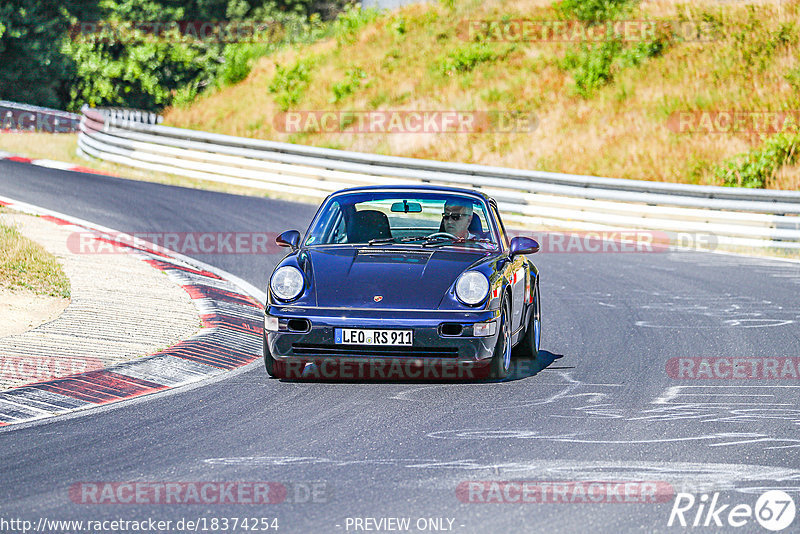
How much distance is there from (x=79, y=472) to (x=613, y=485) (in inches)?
103

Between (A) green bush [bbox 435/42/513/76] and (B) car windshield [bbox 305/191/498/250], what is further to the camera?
(A) green bush [bbox 435/42/513/76]

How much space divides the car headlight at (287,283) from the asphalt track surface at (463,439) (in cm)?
66

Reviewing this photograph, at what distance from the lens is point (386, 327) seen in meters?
7.75

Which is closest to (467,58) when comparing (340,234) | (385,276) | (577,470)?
(340,234)

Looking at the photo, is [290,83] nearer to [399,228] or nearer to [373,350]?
[399,228]

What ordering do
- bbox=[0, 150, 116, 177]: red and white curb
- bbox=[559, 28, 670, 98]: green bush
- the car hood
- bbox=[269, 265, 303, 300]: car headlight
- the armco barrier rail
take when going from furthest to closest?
1. bbox=[559, 28, 670, 98]: green bush
2. bbox=[0, 150, 116, 177]: red and white curb
3. the armco barrier rail
4. bbox=[269, 265, 303, 300]: car headlight
5. the car hood

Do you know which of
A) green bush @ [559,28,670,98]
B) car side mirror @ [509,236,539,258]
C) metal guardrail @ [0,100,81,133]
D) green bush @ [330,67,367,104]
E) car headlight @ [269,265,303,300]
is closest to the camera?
car headlight @ [269,265,303,300]

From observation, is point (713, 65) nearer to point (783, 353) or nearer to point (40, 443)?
point (783, 353)

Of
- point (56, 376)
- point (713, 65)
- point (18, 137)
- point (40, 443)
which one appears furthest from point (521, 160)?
point (40, 443)

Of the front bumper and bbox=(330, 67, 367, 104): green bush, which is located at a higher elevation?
bbox=(330, 67, 367, 104): green bush

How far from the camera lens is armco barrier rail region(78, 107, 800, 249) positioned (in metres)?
18.7

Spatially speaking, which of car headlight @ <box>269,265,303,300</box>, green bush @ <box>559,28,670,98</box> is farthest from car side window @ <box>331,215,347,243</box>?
green bush @ <box>559,28,670,98</box>

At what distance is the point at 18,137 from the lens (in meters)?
30.7

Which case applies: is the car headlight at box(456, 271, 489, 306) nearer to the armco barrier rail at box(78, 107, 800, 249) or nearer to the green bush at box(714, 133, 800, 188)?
the armco barrier rail at box(78, 107, 800, 249)
